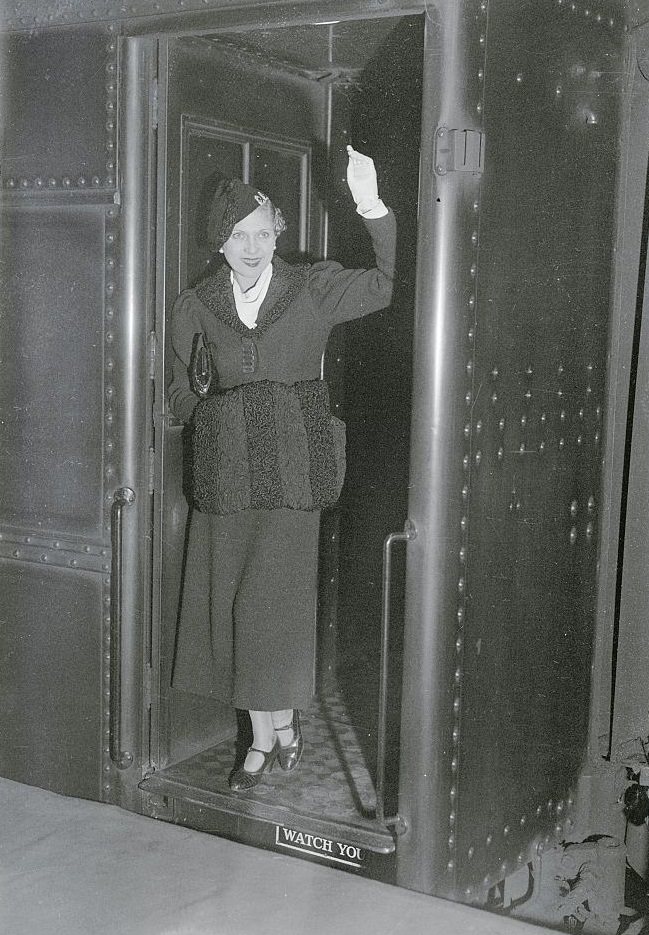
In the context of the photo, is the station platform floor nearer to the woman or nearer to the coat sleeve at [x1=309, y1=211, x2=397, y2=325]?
the woman

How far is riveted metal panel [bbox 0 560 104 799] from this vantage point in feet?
12.4

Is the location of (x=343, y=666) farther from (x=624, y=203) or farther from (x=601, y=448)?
(x=624, y=203)

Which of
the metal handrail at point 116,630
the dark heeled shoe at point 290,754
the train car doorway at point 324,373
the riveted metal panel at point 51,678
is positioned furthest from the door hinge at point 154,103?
the dark heeled shoe at point 290,754

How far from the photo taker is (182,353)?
3875 mm

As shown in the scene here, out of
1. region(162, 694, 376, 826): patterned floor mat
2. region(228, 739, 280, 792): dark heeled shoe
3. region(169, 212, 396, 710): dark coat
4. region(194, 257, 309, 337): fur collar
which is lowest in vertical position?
region(162, 694, 376, 826): patterned floor mat

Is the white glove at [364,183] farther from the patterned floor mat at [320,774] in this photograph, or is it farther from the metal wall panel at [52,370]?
the patterned floor mat at [320,774]

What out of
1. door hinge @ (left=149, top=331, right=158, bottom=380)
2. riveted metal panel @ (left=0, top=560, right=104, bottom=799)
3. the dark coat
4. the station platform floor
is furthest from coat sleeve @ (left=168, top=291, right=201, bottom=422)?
the station platform floor

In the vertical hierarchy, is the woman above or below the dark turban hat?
below

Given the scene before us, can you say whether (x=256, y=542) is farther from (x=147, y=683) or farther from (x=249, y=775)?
(x=249, y=775)

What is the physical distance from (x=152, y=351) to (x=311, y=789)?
1565 mm

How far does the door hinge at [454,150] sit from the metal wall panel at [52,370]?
1.18m

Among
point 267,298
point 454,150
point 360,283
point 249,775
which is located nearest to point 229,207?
point 267,298

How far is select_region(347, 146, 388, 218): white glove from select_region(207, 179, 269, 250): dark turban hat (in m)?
0.44

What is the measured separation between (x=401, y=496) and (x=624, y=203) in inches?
63.2
